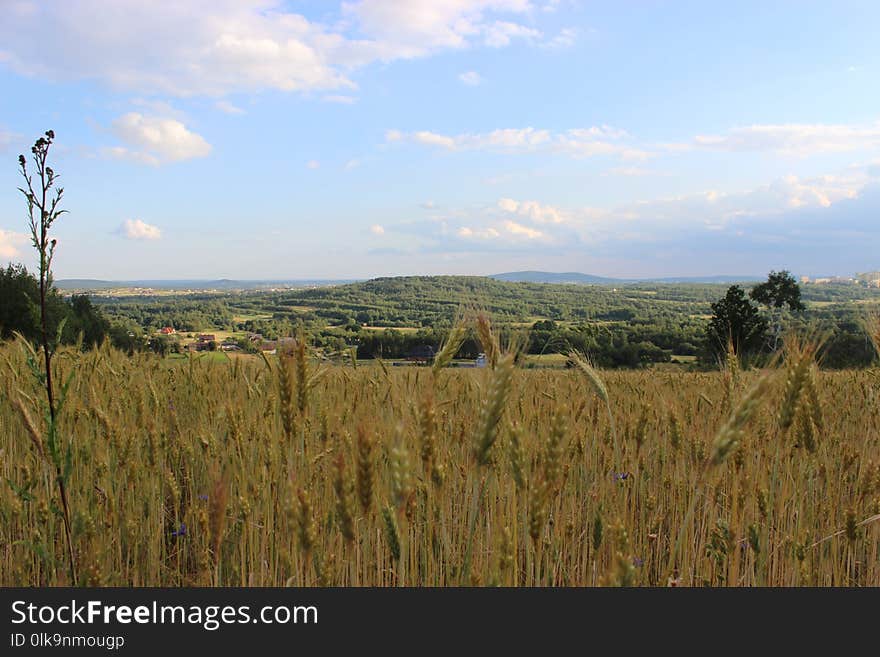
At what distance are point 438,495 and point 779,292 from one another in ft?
189

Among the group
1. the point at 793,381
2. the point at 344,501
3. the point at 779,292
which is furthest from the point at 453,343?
the point at 779,292

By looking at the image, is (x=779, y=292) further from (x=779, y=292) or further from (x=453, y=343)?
(x=453, y=343)

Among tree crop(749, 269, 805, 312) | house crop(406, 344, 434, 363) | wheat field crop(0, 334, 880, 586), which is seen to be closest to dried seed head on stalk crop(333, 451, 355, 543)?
wheat field crop(0, 334, 880, 586)

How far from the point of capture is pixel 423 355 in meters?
3.08

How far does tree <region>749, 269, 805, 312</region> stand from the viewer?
50406 mm

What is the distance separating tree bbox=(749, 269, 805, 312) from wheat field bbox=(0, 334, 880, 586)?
54.7 metres

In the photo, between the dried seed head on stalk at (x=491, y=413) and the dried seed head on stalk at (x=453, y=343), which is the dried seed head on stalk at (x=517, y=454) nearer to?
the dried seed head on stalk at (x=491, y=413)

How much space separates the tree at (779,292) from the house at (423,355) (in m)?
54.8

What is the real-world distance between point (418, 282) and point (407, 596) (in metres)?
78.6

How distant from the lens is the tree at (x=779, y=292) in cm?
5041

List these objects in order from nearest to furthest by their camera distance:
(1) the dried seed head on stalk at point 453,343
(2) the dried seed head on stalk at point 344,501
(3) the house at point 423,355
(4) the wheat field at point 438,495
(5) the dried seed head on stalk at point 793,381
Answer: (2) the dried seed head on stalk at point 344,501 < (4) the wheat field at point 438,495 < (5) the dried seed head on stalk at point 793,381 < (1) the dried seed head on stalk at point 453,343 < (3) the house at point 423,355

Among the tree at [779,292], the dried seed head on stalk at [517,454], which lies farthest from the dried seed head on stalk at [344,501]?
the tree at [779,292]

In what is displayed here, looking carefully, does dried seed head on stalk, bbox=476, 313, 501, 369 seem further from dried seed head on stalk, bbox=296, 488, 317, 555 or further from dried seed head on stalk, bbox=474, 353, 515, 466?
dried seed head on stalk, bbox=296, 488, 317, 555

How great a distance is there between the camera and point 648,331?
129ft
